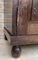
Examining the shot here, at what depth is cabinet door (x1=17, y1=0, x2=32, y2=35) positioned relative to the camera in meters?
0.76

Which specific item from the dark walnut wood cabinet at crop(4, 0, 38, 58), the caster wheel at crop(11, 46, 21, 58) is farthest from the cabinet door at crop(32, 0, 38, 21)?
the caster wheel at crop(11, 46, 21, 58)

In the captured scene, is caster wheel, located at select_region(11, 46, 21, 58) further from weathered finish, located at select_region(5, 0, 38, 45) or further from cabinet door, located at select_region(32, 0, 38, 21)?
cabinet door, located at select_region(32, 0, 38, 21)

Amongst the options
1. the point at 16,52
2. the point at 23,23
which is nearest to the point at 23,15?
the point at 23,23

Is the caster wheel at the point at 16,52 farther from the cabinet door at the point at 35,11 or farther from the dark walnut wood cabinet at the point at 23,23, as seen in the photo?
the cabinet door at the point at 35,11

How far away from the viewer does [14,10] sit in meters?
0.76

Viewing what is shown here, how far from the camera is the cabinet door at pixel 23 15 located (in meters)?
0.76

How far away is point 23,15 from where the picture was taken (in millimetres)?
769

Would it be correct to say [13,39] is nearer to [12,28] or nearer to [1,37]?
[12,28]

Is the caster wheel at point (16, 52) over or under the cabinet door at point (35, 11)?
under

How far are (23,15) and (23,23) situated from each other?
0.05 metres

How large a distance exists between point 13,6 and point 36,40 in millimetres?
250

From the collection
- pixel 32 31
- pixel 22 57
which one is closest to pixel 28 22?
pixel 32 31

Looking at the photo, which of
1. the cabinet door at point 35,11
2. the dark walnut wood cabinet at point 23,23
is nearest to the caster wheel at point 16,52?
the dark walnut wood cabinet at point 23,23

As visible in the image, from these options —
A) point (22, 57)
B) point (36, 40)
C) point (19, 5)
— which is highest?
point (19, 5)
